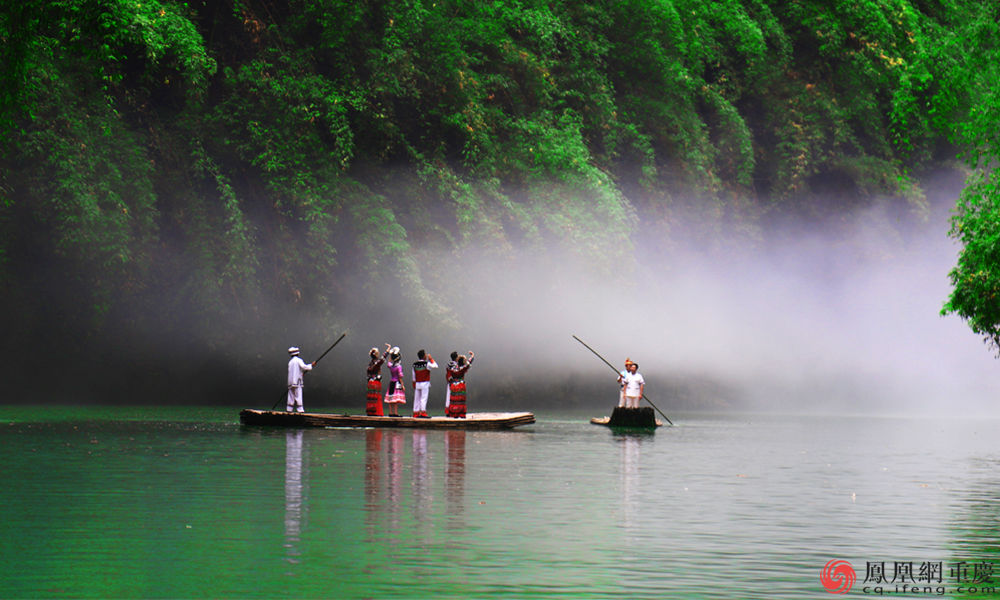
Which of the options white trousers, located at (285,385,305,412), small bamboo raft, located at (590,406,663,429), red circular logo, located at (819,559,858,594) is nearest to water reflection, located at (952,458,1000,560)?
red circular logo, located at (819,559,858,594)

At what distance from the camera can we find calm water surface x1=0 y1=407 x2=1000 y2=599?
9.01 metres

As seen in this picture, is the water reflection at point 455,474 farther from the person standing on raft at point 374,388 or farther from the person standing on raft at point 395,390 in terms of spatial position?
the person standing on raft at point 395,390

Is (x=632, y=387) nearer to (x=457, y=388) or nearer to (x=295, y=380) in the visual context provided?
(x=457, y=388)

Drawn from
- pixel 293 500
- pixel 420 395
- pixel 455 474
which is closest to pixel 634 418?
pixel 420 395

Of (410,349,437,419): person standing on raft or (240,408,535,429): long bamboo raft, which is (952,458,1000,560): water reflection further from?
(410,349,437,419): person standing on raft

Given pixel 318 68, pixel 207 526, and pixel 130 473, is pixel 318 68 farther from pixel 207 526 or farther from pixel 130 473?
pixel 207 526

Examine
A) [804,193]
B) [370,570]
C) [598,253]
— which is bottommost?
[370,570]

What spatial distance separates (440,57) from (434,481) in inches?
1114

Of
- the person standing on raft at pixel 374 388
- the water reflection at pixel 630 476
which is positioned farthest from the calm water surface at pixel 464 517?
the person standing on raft at pixel 374 388

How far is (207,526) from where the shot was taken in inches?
448

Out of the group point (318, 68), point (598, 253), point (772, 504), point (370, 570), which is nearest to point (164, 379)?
point (318, 68)

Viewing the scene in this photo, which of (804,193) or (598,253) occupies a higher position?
(804,193)

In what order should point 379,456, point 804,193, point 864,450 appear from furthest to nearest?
point 804,193
point 864,450
point 379,456

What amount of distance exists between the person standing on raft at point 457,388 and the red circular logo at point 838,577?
20.2m
